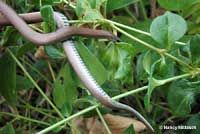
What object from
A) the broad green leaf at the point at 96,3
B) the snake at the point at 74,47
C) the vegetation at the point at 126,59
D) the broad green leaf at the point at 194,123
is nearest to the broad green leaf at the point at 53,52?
the vegetation at the point at 126,59

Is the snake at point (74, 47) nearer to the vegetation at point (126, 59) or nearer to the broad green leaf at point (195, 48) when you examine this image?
the vegetation at point (126, 59)

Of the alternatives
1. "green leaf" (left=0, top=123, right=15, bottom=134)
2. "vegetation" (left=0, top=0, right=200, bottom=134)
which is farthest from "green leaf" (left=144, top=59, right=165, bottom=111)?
"green leaf" (left=0, top=123, right=15, bottom=134)

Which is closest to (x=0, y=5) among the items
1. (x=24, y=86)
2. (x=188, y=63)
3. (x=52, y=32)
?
(x=52, y=32)

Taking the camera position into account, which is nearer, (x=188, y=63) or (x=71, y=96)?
(x=188, y=63)

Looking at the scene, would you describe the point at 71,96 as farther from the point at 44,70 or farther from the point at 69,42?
the point at 44,70

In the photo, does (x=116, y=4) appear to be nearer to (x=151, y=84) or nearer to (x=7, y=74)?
(x=151, y=84)

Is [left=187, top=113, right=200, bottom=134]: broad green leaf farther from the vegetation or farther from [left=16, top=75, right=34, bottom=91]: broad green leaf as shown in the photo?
[left=16, top=75, right=34, bottom=91]: broad green leaf
